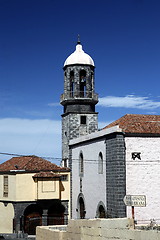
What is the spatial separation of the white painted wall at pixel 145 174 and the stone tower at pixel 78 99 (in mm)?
9572

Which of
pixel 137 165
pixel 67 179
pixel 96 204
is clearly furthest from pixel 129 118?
pixel 67 179

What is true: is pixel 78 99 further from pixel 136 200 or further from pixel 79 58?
pixel 136 200

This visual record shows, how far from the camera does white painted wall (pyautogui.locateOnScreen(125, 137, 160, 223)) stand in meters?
22.3

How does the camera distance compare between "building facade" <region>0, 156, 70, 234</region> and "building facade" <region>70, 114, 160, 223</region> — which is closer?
"building facade" <region>70, 114, 160, 223</region>

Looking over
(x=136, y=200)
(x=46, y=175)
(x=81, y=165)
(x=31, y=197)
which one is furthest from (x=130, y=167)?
(x=31, y=197)

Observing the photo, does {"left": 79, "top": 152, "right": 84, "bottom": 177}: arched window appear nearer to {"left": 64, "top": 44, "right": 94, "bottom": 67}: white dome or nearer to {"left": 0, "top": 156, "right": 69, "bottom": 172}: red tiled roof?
{"left": 0, "top": 156, "right": 69, "bottom": 172}: red tiled roof

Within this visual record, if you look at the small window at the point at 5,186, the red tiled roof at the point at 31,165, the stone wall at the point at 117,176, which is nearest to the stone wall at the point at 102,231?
the stone wall at the point at 117,176

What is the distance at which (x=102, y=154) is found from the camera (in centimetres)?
2498

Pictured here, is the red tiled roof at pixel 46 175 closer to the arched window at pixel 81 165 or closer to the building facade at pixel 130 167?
the arched window at pixel 81 165

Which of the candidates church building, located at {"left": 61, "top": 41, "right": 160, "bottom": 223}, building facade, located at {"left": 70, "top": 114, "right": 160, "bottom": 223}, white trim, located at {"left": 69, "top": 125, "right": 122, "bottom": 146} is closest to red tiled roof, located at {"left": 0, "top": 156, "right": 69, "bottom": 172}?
church building, located at {"left": 61, "top": 41, "right": 160, "bottom": 223}

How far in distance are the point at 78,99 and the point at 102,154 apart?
7975 millimetres

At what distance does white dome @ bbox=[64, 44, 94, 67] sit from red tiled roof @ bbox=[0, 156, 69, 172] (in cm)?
885

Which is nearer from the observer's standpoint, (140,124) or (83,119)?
(140,124)

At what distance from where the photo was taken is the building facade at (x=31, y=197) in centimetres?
2856
